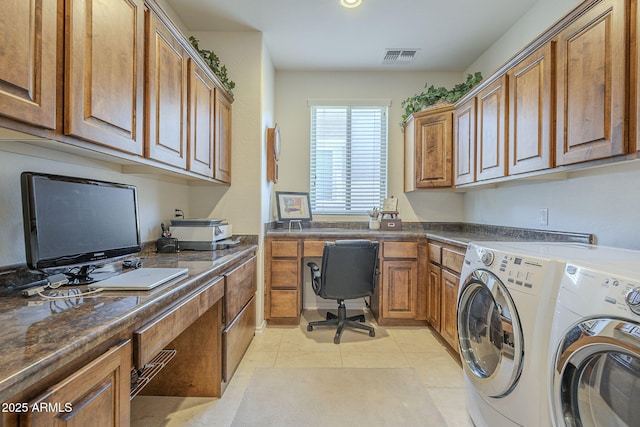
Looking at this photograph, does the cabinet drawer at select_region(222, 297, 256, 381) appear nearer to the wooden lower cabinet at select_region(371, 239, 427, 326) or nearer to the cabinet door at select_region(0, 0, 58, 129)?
the wooden lower cabinet at select_region(371, 239, 427, 326)

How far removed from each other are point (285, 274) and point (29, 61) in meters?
2.32

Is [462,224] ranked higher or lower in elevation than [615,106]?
lower

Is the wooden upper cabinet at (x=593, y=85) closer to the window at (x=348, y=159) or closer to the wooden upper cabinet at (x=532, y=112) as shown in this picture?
the wooden upper cabinet at (x=532, y=112)

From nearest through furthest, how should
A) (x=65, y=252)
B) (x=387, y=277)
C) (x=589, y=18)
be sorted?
(x=65, y=252) < (x=589, y=18) < (x=387, y=277)

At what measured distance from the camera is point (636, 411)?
86 cm

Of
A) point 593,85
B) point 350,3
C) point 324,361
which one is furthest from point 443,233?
point 350,3

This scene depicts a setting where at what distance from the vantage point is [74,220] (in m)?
1.28

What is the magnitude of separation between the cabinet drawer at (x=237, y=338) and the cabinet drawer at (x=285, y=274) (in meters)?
0.32

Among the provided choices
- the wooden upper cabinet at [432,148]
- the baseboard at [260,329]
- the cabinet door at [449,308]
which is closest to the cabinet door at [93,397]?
the baseboard at [260,329]

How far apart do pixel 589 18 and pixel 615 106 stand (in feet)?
1.65

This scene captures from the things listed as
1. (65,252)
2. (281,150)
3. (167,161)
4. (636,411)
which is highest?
(281,150)

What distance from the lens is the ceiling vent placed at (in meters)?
3.14

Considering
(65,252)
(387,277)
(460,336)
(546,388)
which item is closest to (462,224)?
(387,277)

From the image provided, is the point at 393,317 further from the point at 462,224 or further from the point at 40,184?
the point at 40,184
